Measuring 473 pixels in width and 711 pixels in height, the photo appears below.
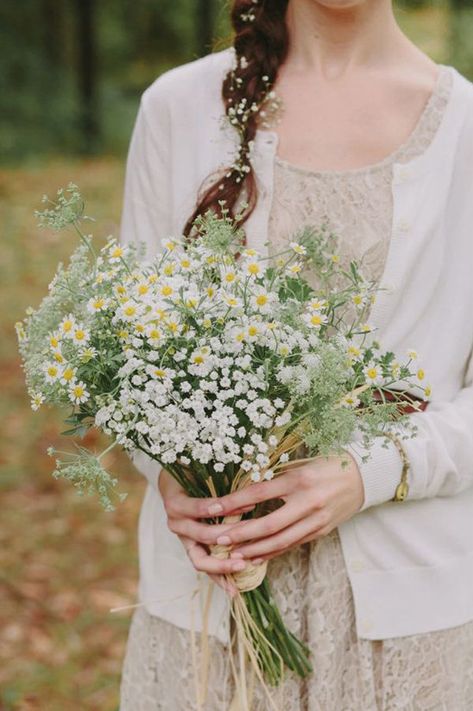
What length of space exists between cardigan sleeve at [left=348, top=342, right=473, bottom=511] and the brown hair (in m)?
0.55

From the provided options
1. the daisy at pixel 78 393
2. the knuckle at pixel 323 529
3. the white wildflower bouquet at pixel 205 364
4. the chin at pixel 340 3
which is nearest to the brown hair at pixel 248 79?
the chin at pixel 340 3

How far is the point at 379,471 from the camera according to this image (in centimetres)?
194

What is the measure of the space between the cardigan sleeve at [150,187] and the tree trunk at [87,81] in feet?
42.9

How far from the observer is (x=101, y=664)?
407 centimetres

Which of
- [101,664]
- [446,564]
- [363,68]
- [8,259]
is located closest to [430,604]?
[446,564]

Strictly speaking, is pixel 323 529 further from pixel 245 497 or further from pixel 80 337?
pixel 80 337

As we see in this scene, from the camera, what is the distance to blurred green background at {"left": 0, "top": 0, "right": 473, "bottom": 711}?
4102 mm

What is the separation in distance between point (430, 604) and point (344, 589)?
18cm

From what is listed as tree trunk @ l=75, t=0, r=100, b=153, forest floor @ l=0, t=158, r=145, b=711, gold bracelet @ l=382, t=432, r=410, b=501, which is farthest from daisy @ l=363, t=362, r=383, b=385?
tree trunk @ l=75, t=0, r=100, b=153

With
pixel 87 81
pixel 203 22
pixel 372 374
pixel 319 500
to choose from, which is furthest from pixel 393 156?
pixel 203 22

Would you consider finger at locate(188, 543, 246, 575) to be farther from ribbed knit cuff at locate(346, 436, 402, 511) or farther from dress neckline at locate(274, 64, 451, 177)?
dress neckline at locate(274, 64, 451, 177)

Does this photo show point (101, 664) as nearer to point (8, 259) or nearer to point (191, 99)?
point (191, 99)

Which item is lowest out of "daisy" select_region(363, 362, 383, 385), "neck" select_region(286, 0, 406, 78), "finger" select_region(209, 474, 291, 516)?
"finger" select_region(209, 474, 291, 516)

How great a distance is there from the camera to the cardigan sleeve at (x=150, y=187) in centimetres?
219
